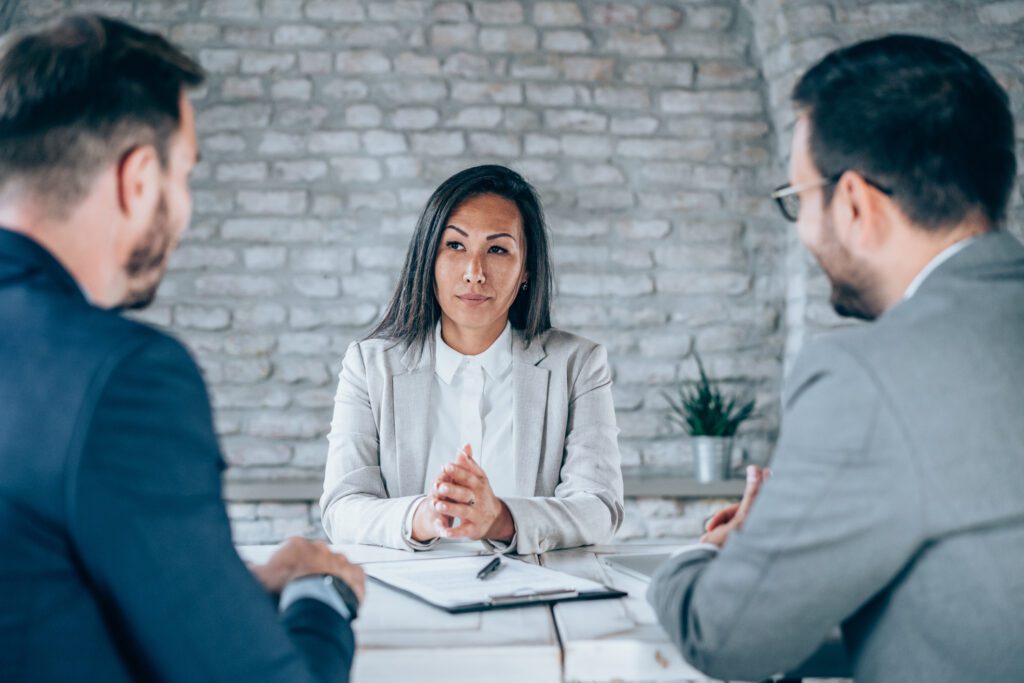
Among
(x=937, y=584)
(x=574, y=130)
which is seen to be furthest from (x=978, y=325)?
(x=574, y=130)

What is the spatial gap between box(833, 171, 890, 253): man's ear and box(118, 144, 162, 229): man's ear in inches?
34.2

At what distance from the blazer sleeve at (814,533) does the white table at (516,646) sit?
0.08m

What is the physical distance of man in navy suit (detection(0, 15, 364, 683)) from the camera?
80 centimetres

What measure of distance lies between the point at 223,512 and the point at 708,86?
366 centimetres

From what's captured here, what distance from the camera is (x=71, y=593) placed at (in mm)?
820

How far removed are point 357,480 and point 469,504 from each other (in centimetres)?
47

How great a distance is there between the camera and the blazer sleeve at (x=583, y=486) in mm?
1809

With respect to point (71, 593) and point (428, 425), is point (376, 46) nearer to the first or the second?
point (428, 425)

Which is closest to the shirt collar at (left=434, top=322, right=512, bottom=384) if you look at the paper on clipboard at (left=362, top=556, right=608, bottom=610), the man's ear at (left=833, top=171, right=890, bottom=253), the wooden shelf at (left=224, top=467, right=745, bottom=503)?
the paper on clipboard at (left=362, top=556, right=608, bottom=610)

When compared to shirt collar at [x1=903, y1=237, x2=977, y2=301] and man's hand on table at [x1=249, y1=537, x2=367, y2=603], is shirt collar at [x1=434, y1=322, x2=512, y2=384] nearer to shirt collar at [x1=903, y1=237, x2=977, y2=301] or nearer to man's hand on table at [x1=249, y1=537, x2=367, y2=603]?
man's hand on table at [x1=249, y1=537, x2=367, y2=603]

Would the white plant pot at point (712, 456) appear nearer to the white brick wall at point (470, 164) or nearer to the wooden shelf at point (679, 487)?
the wooden shelf at point (679, 487)

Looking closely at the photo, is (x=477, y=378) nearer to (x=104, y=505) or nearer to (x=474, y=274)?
(x=474, y=274)

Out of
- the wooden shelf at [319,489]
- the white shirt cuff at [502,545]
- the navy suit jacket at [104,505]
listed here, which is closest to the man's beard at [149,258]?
the navy suit jacket at [104,505]

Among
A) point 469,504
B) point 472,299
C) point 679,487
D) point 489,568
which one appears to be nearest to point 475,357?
point 472,299
